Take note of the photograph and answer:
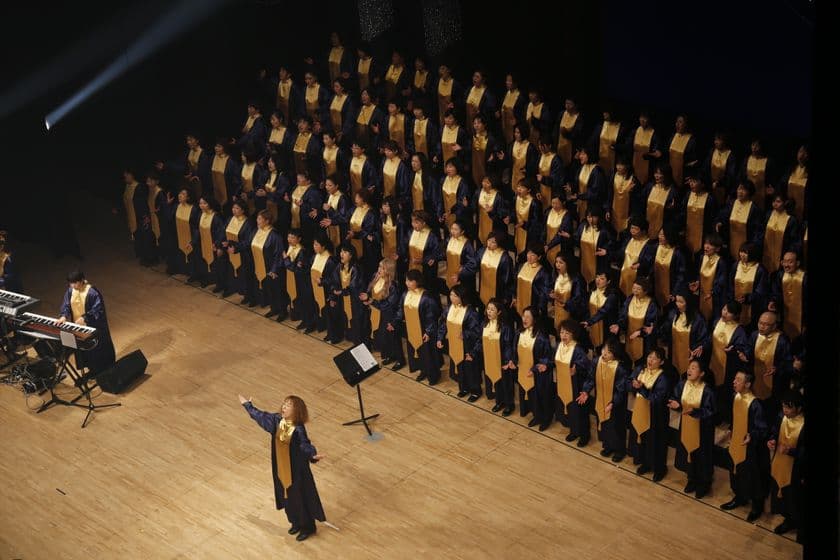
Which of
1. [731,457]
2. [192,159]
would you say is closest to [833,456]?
[731,457]

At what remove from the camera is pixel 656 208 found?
10.6m

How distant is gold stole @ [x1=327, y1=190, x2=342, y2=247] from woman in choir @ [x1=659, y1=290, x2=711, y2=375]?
3.46 m

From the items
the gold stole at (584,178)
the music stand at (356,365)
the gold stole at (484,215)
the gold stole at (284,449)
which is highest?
the gold stole at (584,178)

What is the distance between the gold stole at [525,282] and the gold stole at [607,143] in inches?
82.9

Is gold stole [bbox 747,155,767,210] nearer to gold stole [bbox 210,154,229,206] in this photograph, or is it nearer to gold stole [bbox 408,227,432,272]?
gold stole [bbox 408,227,432,272]

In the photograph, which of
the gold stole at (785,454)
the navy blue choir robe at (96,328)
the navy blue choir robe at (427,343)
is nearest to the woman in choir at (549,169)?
the navy blue choir robe at (427,343)

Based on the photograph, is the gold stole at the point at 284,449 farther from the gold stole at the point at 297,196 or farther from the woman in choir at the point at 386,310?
the gold stole at the point at 297,196

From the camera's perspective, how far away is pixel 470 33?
45.4ft

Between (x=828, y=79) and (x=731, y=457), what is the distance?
4542mm

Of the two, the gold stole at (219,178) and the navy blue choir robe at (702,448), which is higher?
the gold stole at (219,178)

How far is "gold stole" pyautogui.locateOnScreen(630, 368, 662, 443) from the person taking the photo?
27.9 feet

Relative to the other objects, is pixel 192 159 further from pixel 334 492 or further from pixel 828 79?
pixel 828 79

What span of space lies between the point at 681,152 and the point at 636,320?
2.44 meters

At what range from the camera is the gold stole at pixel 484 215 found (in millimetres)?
10953
